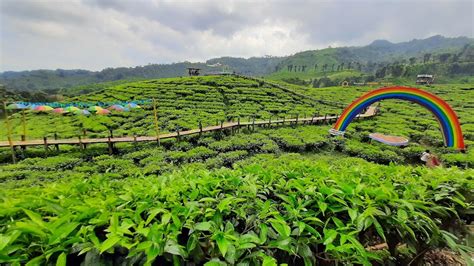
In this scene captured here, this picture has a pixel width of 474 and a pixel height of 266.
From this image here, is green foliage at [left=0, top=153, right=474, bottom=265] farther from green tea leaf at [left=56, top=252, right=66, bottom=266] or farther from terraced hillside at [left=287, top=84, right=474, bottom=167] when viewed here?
terraced hillside at [left=287, top=84, right=474, bottom=167]

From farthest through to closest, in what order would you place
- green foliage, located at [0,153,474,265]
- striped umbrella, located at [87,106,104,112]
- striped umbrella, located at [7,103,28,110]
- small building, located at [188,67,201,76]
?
small building, located at [188,67,201,76]
striped umbrella, located at [87,106,104,112]
striped umbrella, located at [7,103,28,110]
green foliage, located at [0,153,474,265]

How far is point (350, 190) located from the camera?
2.12m

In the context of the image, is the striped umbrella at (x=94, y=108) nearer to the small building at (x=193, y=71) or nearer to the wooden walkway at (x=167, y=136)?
the wooden walkway at (x=167, y=136)

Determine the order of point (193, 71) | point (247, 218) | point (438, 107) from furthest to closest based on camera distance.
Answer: point (193, 71) → point (438, 107) → point (247, 218)

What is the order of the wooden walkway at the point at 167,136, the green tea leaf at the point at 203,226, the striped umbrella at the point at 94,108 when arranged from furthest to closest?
the striped umbrella at the point at 94,108 < the wooden walkway at the point at 167,136 < the green tea leaf at the point at 203,226

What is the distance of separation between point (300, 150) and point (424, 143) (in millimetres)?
7457

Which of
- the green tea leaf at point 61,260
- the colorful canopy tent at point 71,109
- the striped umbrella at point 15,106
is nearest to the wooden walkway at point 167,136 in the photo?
the colorful canopy tent at point 71,109

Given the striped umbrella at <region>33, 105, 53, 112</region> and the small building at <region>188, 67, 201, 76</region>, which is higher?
the small building at <region>188, 67, 201, 76</region>

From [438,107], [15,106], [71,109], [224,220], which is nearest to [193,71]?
[71,109]

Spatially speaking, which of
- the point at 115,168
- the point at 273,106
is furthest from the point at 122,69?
the point at 115,168

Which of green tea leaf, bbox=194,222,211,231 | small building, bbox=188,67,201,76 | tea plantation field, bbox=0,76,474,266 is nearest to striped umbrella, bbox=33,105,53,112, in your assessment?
tea plantation field, bbox=0,76,474,266

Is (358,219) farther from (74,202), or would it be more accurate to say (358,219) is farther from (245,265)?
(74,202)

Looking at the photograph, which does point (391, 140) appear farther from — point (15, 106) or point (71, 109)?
point (15, 106)

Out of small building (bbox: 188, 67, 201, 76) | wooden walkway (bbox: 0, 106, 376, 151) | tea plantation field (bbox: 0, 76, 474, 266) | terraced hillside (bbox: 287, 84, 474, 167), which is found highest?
small building (bbox: 188, 67, 201, 76)
